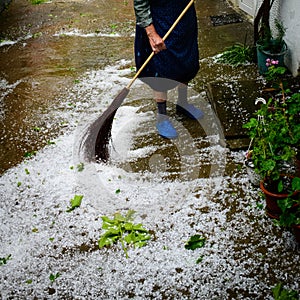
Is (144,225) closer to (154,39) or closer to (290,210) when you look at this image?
(290,210)

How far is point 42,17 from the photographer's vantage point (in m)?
7.39

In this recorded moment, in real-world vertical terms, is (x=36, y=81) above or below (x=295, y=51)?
below

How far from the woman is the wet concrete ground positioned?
0.90 m

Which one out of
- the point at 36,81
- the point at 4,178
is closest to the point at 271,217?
the point at 4,178

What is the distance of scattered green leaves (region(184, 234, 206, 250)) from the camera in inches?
105

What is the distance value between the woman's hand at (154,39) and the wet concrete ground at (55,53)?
1.30m

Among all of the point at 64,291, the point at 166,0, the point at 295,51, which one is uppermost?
the point at 166,0

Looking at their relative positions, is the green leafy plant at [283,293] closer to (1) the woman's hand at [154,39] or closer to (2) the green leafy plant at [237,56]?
(1) the woman's hand at [154,39]

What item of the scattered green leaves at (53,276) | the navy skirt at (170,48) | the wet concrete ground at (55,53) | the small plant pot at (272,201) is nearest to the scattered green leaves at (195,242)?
the small plant pot at (272,201)

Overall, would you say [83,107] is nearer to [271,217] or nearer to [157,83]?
[157,83]

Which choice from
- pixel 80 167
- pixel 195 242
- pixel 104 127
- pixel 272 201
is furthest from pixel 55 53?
pixel 272 201

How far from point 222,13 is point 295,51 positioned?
2625 millimetres

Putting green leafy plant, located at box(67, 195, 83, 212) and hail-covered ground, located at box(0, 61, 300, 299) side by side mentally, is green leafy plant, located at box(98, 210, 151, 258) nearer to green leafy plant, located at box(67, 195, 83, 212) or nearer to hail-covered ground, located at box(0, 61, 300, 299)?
hail-covered ground, located at box(0, 61, 300, 299)

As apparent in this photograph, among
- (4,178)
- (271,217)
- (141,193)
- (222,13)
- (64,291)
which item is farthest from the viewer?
(222,13)
